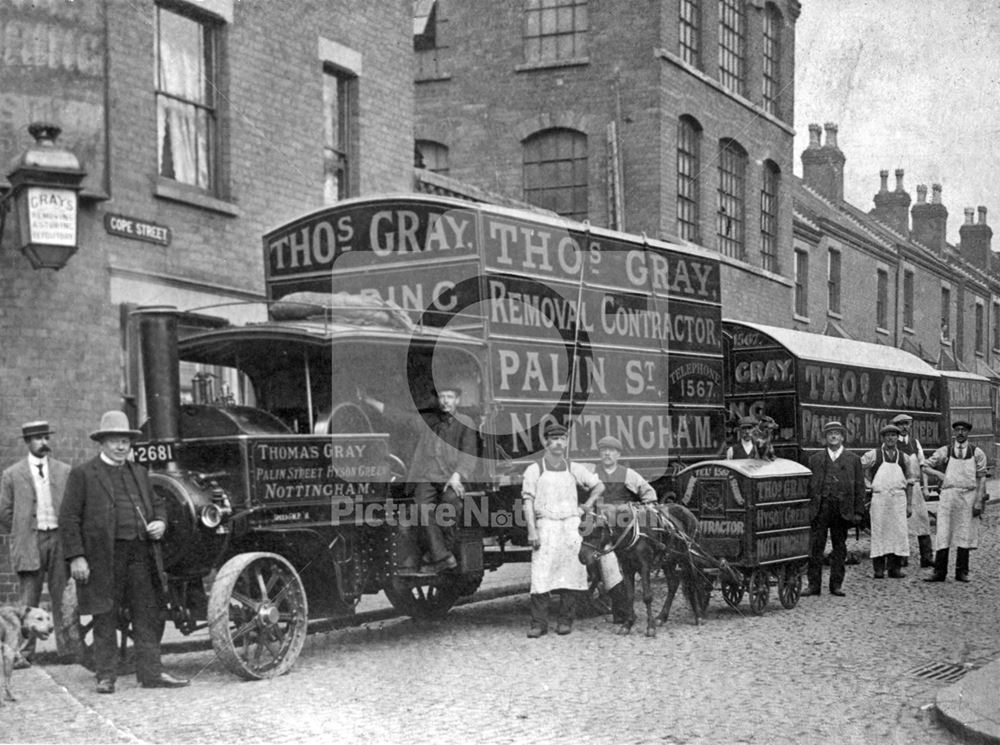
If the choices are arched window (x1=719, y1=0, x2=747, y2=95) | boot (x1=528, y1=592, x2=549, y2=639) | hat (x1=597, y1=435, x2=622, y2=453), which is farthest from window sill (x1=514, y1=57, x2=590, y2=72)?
boot (x1=528, y1=592, x2=549, y2=639)

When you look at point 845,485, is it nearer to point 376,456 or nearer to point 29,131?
point 376,456

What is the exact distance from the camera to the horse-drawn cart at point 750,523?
1155 centimetres

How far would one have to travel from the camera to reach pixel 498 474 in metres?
10.7

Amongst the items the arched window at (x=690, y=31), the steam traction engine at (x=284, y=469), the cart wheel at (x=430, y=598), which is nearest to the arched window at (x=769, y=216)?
the arched window at (x=690, y=31)

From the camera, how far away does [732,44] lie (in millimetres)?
27375

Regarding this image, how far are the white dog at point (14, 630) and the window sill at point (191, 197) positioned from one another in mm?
6041

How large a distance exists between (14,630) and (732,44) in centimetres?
2284

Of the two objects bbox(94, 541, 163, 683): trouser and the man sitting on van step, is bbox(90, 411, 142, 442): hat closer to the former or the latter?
bbox(94, 541, 163, 683): trouser

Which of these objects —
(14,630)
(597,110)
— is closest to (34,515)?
(14,630)

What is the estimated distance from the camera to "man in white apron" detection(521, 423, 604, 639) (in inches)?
418

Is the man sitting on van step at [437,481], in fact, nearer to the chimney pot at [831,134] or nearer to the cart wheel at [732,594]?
the cart wheel at [732,594]

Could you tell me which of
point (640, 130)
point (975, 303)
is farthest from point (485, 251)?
point (975, 303)

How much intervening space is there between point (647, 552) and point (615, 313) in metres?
2.49

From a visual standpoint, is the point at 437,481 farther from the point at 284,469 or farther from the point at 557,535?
the point at 284,469
